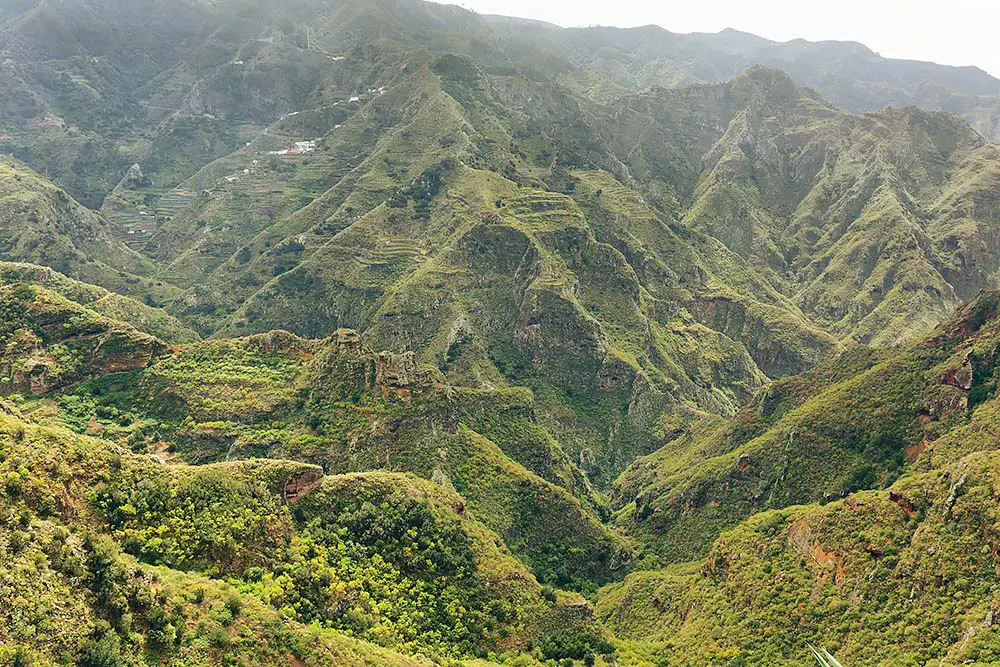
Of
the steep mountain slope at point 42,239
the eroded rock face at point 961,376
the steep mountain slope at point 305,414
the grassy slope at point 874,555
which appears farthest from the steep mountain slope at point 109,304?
the eroded rock face at point 961,376

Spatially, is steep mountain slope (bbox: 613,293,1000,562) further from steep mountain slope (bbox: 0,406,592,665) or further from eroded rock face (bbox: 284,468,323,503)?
eroded rock face (bbox: 284,468,323,503)

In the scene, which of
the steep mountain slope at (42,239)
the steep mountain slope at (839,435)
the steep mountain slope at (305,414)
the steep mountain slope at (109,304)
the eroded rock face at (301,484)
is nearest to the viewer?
the eroded rock face at (301,484)

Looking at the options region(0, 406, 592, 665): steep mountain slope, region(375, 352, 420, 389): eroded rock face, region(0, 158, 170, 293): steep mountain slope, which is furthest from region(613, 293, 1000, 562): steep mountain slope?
region(0, 158, 170, 293): steep mountain slope

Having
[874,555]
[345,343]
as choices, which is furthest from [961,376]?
[345,343]

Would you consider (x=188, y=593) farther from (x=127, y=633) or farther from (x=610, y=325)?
(x=610, y=325)

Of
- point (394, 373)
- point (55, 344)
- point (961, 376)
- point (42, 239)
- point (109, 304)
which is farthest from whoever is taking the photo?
point (42, 239)

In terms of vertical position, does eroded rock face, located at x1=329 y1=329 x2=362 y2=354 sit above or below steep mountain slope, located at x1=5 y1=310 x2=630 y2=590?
above

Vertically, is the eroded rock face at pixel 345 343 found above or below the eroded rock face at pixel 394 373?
above

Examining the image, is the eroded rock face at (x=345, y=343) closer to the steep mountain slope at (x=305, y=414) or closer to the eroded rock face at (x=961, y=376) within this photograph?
the steep mountain slope at (x=305, y=414)

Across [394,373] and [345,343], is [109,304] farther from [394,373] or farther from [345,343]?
[394,373]

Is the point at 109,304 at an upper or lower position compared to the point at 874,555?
lower

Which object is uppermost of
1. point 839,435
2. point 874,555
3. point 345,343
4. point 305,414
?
point 345,343

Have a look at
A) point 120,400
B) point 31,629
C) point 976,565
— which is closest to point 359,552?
point 31,629
